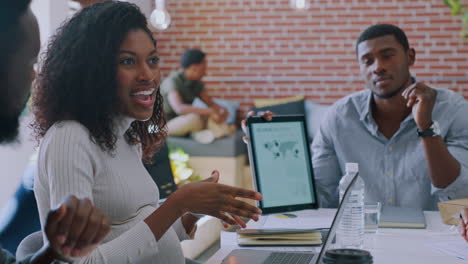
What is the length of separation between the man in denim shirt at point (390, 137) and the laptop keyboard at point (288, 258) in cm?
95

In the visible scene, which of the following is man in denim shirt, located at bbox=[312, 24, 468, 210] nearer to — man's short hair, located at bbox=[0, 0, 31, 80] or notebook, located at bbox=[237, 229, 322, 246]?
notebook, located at bbox=[237, 229, 322, 246]

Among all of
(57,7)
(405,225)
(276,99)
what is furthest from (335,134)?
(276,99)

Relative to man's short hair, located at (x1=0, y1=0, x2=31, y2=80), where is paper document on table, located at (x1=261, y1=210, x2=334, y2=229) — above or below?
below

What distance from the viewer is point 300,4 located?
18.5ft

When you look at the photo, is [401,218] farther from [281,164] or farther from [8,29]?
[8,29]

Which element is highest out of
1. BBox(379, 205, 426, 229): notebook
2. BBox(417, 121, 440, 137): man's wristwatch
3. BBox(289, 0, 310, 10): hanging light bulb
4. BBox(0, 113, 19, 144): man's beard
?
BBox(289, 0, 310, 10): hanging light bulb

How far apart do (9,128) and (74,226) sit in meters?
0.23

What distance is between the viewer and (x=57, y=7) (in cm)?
465

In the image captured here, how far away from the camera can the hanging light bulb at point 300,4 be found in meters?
5.65

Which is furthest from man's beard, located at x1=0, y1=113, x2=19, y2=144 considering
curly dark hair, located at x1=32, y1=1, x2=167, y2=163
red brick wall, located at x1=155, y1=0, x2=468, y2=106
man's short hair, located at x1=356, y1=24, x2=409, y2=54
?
red brick wall, located at x1=155, y1=0, x2=468, y2=106

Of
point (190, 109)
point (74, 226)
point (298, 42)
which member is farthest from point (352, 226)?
point (298, 42)

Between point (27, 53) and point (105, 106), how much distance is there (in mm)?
571

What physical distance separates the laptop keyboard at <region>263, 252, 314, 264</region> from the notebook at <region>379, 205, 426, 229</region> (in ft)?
1.71

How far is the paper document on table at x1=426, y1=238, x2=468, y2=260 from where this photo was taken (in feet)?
5.51
